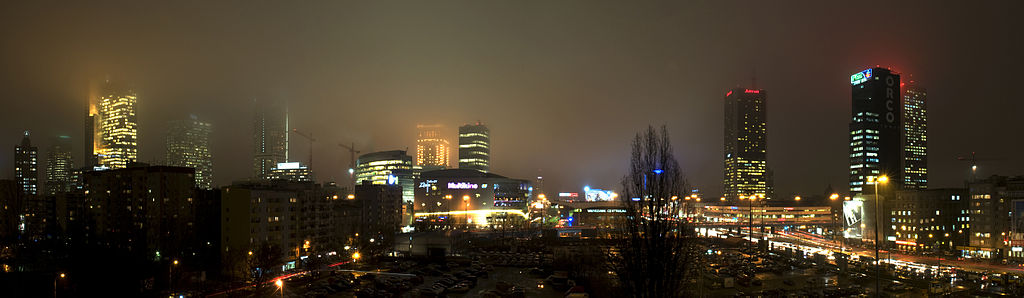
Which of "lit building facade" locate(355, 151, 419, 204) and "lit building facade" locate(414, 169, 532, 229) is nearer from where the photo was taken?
"lit building facade" locate(414, 169, 532, 229)

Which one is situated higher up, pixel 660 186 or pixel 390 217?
pixel 660 186

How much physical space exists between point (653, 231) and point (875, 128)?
85952 mm

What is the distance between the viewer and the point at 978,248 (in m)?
35.9

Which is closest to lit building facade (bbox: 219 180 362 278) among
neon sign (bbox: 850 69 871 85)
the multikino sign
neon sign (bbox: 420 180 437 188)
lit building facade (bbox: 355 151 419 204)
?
the multikino sign

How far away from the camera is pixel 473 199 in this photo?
243ft

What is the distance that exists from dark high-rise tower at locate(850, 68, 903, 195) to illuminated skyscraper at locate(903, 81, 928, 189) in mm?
5386

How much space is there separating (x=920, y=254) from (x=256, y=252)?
131ft

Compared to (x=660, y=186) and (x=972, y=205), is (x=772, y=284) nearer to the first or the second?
(x=660, y=186)

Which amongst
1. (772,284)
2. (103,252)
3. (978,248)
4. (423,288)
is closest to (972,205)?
(978,248)

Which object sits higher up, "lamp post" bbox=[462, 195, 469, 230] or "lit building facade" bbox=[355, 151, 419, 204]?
"lit building facade" bbox=[355, 151, 419, 204]

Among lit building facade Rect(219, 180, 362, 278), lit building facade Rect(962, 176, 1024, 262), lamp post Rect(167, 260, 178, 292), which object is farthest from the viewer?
lit building facade Rect(962, 176, 1024, 262)

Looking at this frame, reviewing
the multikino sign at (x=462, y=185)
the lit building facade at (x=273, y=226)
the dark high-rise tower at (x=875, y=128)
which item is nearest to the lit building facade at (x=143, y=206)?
the lit building facade at (x=273, y=226)

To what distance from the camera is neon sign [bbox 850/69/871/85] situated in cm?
8199

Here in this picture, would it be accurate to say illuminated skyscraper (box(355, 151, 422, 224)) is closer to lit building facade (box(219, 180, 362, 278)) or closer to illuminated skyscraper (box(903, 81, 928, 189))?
lit building facade (box(219, 180, 362, 278))
